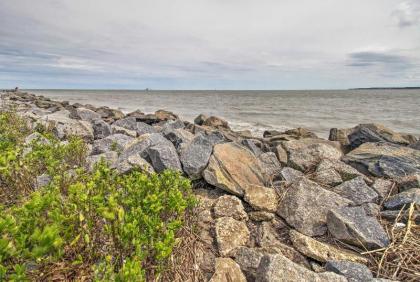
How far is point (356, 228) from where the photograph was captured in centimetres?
406

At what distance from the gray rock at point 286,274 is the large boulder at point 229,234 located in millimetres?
746

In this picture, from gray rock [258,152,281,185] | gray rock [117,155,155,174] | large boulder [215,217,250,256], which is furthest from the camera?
gray rock [258,152,281,185]

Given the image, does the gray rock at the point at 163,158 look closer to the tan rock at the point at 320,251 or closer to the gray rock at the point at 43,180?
the gray rock at the point at 43,180

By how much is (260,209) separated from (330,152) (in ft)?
10.8

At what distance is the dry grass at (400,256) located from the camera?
3.43m

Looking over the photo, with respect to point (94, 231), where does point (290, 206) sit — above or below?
below

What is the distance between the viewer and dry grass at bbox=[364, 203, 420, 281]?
11.3ft

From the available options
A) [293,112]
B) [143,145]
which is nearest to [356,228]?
[143,145]

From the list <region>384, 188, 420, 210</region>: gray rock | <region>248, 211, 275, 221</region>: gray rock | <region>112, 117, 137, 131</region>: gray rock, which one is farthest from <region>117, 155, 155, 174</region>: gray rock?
<region>112, 117, 137, 131</region>: gray rock

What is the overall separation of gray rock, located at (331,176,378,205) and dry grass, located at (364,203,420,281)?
0.84 m

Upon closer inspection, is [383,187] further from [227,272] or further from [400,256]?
[227,272]

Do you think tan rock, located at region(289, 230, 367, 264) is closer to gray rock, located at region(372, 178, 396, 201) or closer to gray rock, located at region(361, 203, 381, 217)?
gray rock, located at region(361, 203, 381, 217)

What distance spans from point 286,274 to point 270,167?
3642 mm

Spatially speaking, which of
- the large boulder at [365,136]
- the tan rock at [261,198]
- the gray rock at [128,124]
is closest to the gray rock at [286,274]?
the tan rock at [261,198]
